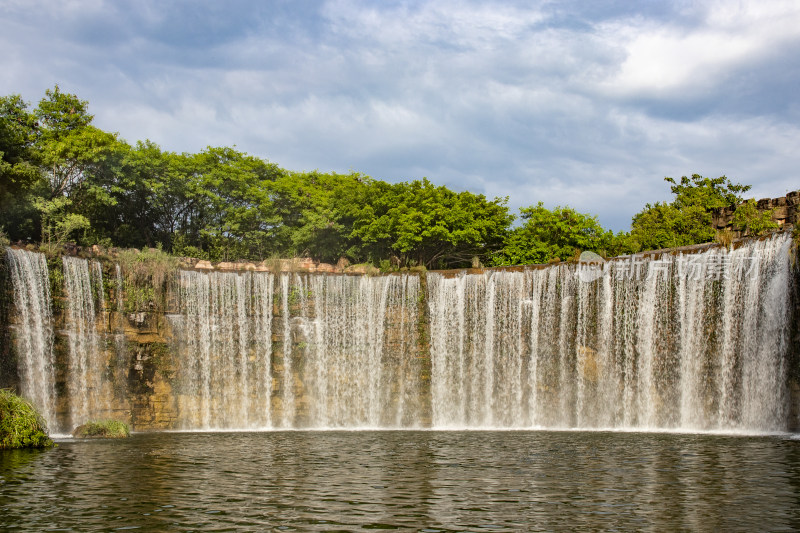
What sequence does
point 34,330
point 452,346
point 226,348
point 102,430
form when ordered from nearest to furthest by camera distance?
point 102,430 → point 34,330 → point 226,348 → point 452,346

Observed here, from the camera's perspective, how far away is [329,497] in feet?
49.2

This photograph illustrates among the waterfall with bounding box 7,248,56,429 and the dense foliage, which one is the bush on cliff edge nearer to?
the waterfall with bounding box 7,248,56,429

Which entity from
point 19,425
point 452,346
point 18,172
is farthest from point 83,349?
point 452,346

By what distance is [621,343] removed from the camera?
115 feet

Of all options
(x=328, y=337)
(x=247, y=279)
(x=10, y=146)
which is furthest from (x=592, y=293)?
(x=10, y=146)

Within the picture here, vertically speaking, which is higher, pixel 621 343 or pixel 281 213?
pixel 281 213

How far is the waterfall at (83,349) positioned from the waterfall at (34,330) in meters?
0.93

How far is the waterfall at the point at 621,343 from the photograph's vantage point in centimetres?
3102

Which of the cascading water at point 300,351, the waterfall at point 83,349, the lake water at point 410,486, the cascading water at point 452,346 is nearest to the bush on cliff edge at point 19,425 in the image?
the lake water at point 410,486

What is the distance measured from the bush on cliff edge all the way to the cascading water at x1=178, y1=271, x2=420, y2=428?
12.9m

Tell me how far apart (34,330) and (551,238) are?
34026mm

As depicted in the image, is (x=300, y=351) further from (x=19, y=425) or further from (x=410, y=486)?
(x=410, y=486)

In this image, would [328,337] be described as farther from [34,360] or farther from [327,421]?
[34,360]

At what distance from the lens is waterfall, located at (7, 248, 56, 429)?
33.1 meters
